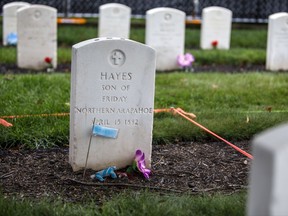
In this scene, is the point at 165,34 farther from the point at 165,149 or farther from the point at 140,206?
the point at 140,206

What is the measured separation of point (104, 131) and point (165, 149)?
103cm

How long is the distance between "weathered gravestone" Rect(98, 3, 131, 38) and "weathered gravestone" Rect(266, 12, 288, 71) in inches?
111

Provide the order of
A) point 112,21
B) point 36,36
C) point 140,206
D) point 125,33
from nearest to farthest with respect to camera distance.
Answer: point 140,206
point 36,36
point 112,21
point 125,33

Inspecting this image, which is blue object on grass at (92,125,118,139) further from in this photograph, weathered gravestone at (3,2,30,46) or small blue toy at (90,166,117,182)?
weathered gravestone at (3,2,30,46)

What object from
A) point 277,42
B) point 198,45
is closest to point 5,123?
point 277,42

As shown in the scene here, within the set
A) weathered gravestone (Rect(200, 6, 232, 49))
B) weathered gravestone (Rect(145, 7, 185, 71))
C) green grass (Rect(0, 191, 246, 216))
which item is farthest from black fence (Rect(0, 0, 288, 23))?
green grass (Rect(0, 191, 246, 216))

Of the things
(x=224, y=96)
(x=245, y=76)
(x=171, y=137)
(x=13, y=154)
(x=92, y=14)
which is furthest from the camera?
(x=92, y=14)

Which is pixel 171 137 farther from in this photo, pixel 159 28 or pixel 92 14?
pixel 92 14

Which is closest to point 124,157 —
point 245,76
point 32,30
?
point 245,76

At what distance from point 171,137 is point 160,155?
1.64 ft

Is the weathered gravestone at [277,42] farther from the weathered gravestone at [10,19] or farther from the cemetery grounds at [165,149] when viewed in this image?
the weathered gravestone at [10,19]

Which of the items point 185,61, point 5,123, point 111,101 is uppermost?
point 111,101

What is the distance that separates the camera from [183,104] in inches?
275

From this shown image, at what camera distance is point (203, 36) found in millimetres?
13094
